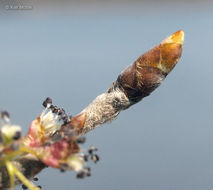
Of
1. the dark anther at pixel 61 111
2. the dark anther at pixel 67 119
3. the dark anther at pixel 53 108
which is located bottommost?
the dark anther at pixel 67 119

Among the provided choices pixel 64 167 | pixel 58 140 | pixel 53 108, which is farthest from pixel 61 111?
pixel 64 167

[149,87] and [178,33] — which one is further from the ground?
[178,33]

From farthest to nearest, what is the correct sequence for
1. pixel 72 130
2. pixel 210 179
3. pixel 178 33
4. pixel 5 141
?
1. pixel 210 179
2. pixel 178 33
3. pixel 72 130
4. pixel 5 141

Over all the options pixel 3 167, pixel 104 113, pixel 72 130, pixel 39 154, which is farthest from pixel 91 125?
pixel 3 167

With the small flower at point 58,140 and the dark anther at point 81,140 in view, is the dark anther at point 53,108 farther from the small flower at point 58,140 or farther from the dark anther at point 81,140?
the dark anther at point 81,140

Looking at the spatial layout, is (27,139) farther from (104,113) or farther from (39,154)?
(104,113)

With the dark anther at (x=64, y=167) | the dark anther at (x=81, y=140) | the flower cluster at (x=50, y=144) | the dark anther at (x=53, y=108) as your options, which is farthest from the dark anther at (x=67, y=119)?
the dark anther at (x=64, y=167)
